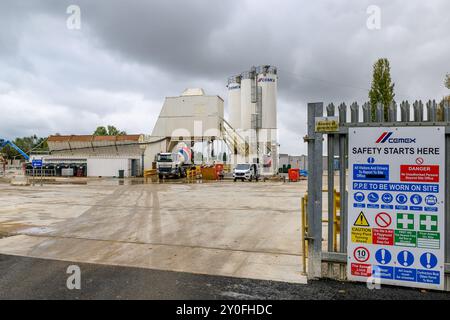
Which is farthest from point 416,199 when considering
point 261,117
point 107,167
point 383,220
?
point 107,167

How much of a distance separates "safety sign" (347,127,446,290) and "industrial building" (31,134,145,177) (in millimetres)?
38330

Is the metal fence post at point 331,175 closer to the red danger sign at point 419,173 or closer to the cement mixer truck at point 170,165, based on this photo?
the red danger sign at point 419,173

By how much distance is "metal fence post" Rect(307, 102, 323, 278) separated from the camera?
211 inches

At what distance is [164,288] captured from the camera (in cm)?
515

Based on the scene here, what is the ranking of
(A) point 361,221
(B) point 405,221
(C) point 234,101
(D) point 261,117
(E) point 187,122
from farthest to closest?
(C) point 234,101
(D) point 261,117
(E) point 187,122
(A) point 361,221
(B) point 405,221

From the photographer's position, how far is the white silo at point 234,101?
47.3 metres

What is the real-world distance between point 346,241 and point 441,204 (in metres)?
1.43

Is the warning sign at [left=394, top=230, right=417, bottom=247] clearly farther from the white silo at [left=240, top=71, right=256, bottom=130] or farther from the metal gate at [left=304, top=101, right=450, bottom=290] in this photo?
the white silo at [left=240, top=71, right=256, bottom=130]

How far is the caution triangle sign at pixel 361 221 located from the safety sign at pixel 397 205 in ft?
0.05

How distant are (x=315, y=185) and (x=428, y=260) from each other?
6.20 feet

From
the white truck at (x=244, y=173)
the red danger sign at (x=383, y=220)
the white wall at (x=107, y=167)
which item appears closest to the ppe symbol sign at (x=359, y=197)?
the red danger sign at (x=383, y=220)

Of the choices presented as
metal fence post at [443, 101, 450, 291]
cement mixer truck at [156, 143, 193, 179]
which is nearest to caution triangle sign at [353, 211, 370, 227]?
metal fence post at [443, 101, 450, 291]

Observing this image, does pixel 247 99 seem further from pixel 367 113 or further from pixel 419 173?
→ pixel 419 173
